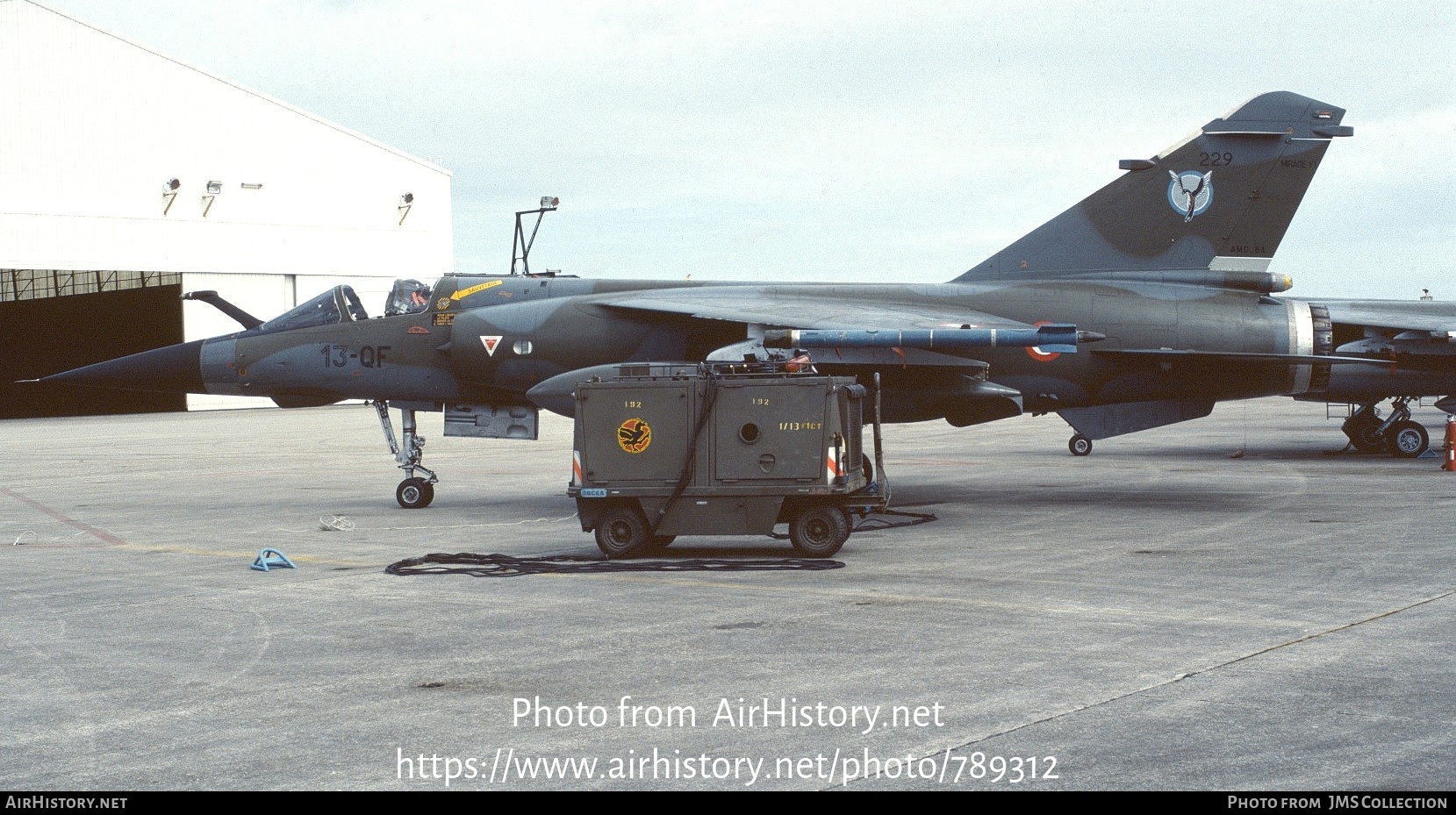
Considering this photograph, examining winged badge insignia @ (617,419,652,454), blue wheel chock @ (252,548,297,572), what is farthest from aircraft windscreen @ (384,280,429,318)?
winged badge insignia @ (617,419,652,454)

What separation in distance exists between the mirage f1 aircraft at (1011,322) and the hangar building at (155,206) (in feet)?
113

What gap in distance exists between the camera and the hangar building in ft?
155

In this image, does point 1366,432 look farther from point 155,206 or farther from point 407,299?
point 155,206

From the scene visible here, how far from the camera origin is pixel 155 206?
5109cm

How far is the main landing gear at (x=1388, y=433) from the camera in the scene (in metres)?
23.8

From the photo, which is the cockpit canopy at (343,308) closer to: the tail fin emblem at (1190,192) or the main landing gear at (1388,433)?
the tail fin emblem at (1190,192)

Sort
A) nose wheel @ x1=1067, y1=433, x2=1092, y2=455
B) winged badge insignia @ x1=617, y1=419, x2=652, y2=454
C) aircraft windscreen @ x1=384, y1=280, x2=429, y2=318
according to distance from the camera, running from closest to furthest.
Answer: winged badge insignia @ x1=617, y1=419, x2=652, y2=454 < aircraft windscreen @ x1=384, y1=280, x2=429, y2=318 < nose wheel @ x1=1067, y1=433, x2=1092, y2=455

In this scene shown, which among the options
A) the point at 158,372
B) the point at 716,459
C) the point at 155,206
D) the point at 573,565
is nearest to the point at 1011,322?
the point at 716,459

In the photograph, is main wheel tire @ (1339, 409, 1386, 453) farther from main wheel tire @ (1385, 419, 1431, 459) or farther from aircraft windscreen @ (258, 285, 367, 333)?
aircraft windscreen @ (258, 285, 367, 333)

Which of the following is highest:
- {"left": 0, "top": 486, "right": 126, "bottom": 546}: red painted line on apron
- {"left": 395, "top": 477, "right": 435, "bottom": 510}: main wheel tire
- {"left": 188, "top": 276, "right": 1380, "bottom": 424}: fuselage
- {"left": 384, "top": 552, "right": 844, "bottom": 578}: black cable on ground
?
{"left": 188, "top": 276, "right": 1380, "bottom": 424}: fuselage

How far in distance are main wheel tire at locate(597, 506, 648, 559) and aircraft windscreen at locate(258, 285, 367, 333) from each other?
6940 mm

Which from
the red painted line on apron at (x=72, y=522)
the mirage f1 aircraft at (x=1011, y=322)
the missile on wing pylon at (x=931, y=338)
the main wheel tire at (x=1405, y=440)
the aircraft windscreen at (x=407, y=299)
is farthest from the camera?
the main wheel tire at (x=1405, y=440)

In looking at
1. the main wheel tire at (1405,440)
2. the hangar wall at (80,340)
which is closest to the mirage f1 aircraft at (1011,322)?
the main wheel tire at (1405,440)

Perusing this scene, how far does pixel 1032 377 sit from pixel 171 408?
51095 mm
